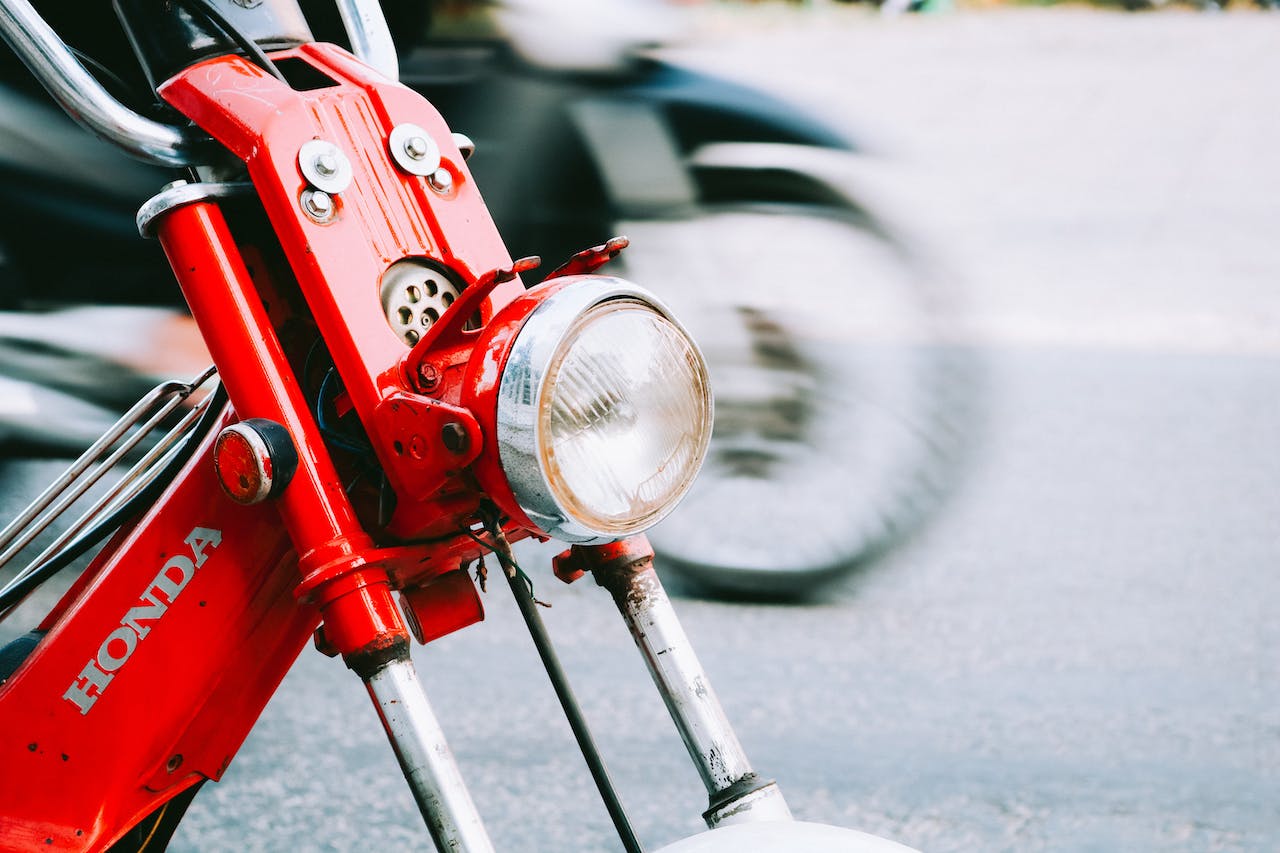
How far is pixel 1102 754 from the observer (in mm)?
2521

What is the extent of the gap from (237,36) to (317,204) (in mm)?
190

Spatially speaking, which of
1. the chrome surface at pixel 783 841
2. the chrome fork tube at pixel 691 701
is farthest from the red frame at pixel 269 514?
the chrome surface at pixel 783 841

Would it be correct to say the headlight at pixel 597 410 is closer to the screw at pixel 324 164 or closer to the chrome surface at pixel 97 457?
the screw at pixel 324 164

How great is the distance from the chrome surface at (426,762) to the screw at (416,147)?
435mm

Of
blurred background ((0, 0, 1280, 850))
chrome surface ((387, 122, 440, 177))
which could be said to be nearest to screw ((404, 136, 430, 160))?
chrome surface ((387, 122, 440, 177))

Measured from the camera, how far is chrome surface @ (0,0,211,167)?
111 centimetres

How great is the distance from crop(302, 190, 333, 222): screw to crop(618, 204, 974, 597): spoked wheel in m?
2.08

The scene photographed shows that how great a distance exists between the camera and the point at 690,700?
120 centimetres

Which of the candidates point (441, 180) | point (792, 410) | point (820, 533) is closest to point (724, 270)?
point (792, 410)

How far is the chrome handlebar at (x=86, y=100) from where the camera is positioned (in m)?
1.12

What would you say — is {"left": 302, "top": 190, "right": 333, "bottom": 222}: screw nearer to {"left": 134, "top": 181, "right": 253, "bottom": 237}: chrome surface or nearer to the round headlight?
{"left": 134, "top": 181, "right": 253, "bottom": 237}: chrome surface

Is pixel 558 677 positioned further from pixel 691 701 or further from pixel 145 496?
pixel 145 496

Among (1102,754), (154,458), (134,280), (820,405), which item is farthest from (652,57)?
(154,458)

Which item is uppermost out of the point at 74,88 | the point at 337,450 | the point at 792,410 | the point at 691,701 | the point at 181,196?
the point at 74,88
